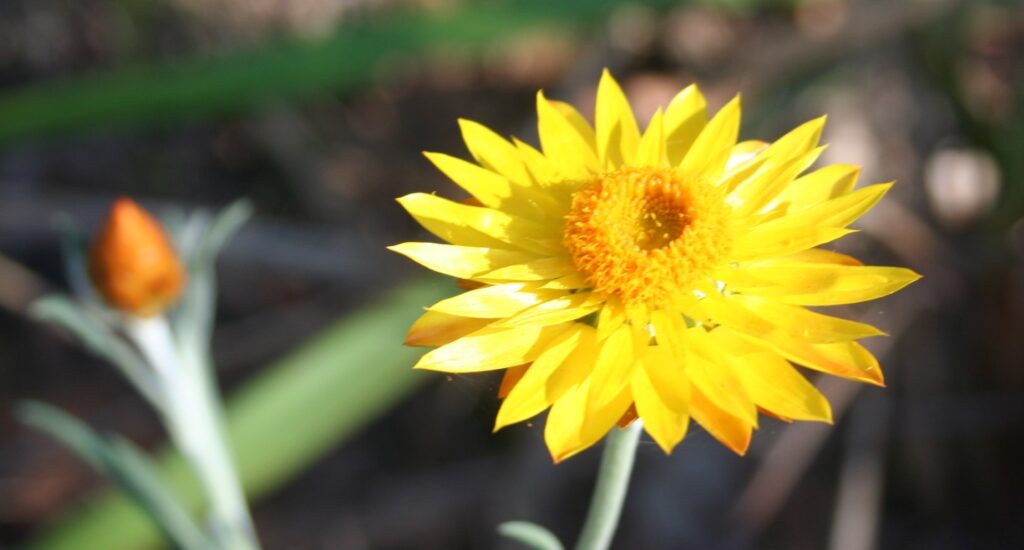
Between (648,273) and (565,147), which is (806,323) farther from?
(565,147)

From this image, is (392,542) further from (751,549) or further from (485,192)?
(485,192)

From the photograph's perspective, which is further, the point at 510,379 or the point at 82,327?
the point at 82,327

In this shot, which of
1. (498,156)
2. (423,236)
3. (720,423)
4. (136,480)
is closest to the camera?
(720,423)

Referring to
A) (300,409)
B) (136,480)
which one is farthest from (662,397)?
(300,409)

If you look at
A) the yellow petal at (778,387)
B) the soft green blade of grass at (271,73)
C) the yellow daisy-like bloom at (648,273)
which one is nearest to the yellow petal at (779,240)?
the yellow daisy-like bloom at (648,273)

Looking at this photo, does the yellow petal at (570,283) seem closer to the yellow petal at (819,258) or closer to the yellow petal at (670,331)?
the yellow petal at (670,331)

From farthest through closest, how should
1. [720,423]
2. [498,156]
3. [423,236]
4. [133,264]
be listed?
[423,236] → [133,264] → [498,156] → [720,423]
